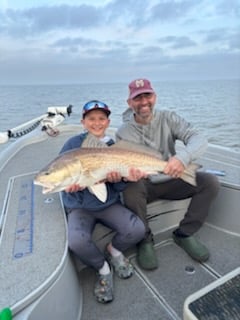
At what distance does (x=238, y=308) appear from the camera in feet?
5.22

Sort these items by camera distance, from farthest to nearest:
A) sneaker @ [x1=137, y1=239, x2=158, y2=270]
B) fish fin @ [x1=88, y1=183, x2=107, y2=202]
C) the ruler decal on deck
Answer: sneaker @ [x1=137, y1=239, x2=158, y2=270] → fish fin @ [x1=88, y1=183, x2=107, y2=202] → the ruler decal on deck

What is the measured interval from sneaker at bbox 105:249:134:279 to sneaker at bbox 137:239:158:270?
11 cm

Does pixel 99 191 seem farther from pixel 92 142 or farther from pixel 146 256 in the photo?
pixel 146 256

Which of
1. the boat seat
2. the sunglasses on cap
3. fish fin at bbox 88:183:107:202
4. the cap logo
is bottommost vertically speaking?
the boat seat

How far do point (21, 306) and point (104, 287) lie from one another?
81 centimetres

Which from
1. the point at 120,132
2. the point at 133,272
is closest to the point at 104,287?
the point at 133,272

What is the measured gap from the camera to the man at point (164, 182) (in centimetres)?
252

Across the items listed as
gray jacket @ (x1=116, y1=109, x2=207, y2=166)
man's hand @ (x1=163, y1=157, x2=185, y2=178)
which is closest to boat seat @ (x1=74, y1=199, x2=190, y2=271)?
gray jacket @ (x1=116, y1=109, x2=207, y2=166)

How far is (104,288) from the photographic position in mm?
2213

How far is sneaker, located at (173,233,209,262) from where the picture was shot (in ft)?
8.41

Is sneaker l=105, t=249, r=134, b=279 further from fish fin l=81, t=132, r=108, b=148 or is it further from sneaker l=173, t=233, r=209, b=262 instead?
fish fin l=81, t=132, r=108, b=148

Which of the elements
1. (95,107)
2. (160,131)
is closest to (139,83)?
(160,131)

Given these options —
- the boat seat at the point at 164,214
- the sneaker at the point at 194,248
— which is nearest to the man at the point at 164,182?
the sneaker at the point at 194,248

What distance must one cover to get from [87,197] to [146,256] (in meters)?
0.65
